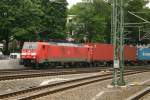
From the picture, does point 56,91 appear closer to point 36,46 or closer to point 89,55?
point 36,46

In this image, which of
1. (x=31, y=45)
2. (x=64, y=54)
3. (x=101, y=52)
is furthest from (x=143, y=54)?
(x=31, y=45)

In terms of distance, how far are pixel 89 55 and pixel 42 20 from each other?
83.2ft

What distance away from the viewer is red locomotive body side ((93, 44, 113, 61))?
207 ft

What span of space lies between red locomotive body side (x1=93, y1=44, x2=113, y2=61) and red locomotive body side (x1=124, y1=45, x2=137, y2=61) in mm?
4149

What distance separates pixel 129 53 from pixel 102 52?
9085 millimetres

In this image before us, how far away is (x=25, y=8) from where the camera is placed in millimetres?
78562

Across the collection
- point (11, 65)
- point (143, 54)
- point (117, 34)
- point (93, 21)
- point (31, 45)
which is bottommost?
point (11, 65)

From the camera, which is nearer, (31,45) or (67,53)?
(31,45)

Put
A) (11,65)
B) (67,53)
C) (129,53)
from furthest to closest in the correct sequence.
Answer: (129,53)
(67,53)
(11,65)

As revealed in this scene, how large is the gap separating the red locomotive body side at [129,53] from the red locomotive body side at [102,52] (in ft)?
13.6

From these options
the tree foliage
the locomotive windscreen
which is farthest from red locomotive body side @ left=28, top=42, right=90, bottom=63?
the tree foliage

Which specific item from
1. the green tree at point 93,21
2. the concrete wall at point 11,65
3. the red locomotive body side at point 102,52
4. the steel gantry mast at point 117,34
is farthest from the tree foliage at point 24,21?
the steel gantry mast at point 117,34

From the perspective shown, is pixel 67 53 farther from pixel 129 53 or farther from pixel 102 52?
pixel 129 53

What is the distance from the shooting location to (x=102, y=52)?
6456cm
